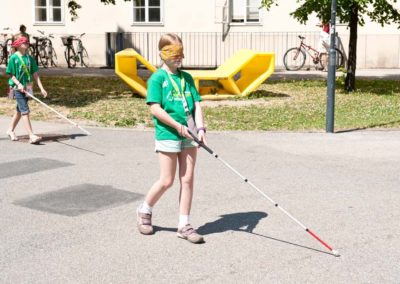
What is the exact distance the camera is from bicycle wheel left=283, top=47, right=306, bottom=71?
81.4ft

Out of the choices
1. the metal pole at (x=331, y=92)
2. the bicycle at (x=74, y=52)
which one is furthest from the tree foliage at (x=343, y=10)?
the bicycle at (x=74, y=52)

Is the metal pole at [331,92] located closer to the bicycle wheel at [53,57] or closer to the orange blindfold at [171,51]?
the orange blindfold at [171,51]

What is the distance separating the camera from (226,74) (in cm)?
1620

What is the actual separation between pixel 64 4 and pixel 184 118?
23.6m

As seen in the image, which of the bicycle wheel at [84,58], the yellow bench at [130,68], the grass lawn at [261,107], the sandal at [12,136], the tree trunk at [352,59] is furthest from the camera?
the bicycle wheel at [84,58]

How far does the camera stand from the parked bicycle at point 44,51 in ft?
89.0

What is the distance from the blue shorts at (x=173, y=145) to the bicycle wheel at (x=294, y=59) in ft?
64.0

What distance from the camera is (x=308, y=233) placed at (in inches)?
234

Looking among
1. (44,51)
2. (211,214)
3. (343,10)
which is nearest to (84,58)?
(44,51)

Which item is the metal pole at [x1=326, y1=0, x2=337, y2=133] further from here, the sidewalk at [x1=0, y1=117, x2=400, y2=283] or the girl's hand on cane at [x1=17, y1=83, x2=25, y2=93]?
the girl's hand on cane at [x1=17, y1=83, x2=25, y2=93]

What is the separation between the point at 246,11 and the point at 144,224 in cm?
2139

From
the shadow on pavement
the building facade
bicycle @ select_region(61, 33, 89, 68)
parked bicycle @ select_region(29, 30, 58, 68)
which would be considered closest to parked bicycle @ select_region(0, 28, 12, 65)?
the building facade

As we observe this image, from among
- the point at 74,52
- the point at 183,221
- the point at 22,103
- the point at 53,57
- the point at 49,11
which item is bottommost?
the point at 183,221

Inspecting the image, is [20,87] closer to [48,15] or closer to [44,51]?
[44,51]
